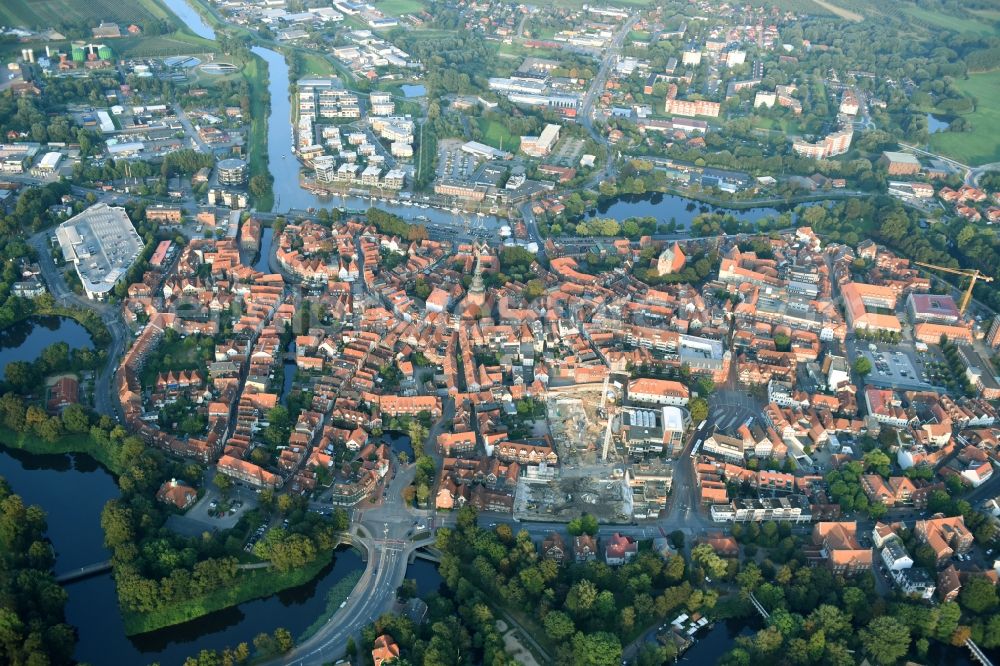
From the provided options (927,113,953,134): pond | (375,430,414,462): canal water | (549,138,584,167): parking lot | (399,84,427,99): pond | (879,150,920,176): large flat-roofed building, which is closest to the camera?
(375,430,414,462): canal water

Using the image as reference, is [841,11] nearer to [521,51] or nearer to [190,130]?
[521,51]

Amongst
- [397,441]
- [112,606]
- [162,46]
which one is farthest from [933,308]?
[162,46]

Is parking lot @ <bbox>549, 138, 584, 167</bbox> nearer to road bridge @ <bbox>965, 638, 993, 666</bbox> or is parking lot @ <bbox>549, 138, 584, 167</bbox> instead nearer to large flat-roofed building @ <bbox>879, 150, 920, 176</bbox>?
large flat-roofed building @ <bbox>879, 150, 920, 176</bbox>

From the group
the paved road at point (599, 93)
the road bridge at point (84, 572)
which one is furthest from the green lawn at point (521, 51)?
the road bridge at point (84, 572)

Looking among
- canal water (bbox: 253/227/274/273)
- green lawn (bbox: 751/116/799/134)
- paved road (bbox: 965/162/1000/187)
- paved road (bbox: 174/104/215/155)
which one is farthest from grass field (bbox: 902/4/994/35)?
canal water (bbox: 253/227/274/273)

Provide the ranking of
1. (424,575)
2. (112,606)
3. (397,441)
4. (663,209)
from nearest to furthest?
(112,606), (424,575), (397,441), (663,209)

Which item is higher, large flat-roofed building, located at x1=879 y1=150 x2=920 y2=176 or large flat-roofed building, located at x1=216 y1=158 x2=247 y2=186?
large flat-roofed building, located at x1=879 y1=150 x2=920 y2=176

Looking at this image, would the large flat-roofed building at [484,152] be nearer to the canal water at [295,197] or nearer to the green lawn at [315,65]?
the canal water at [295,197]
